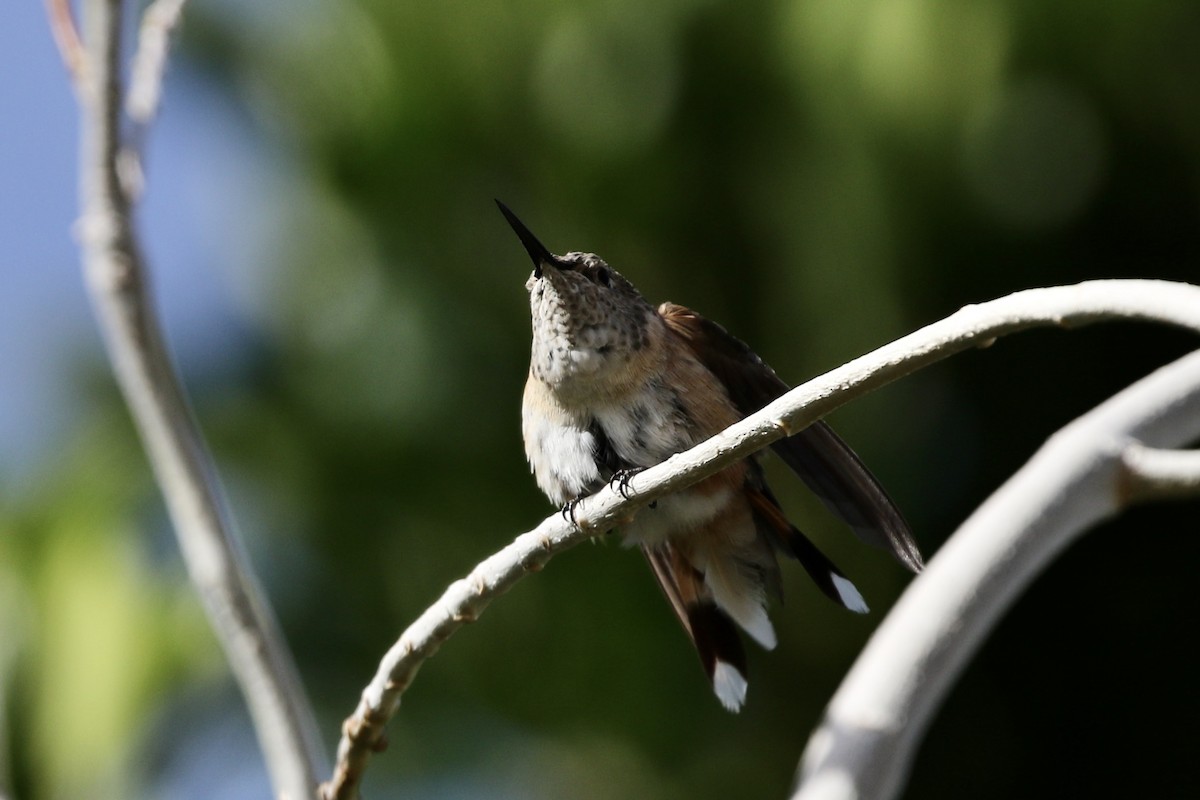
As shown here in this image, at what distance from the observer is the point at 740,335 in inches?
192

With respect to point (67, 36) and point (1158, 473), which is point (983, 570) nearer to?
point (1158, 473)

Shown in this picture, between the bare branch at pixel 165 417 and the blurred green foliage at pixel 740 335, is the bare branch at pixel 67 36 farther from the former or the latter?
the blurred green foliage at pixel 740 335

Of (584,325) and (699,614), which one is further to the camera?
(699,614)

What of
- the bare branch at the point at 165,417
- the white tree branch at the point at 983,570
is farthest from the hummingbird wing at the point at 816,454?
the bare branch at the point at 165,417

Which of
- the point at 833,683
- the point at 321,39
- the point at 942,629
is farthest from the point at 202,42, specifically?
the point at 942,629

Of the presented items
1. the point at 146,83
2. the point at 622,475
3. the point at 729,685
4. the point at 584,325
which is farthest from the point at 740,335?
the point at 146,83

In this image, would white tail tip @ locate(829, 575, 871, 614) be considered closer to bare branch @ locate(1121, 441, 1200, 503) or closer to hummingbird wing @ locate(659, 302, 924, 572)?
hummingbird wing @ locate(659, 302, 924, 572)

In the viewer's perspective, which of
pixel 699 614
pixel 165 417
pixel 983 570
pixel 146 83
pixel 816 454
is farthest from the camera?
pixel 699 614

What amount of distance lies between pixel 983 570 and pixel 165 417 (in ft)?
2.69

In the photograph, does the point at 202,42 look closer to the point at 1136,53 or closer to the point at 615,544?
the point at 615,544

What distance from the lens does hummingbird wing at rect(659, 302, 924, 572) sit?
108 inches

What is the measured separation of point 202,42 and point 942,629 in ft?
16.7

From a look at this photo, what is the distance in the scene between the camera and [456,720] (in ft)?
16.4

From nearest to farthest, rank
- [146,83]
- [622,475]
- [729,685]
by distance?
[146,83]
[622,475]
[729,685]
